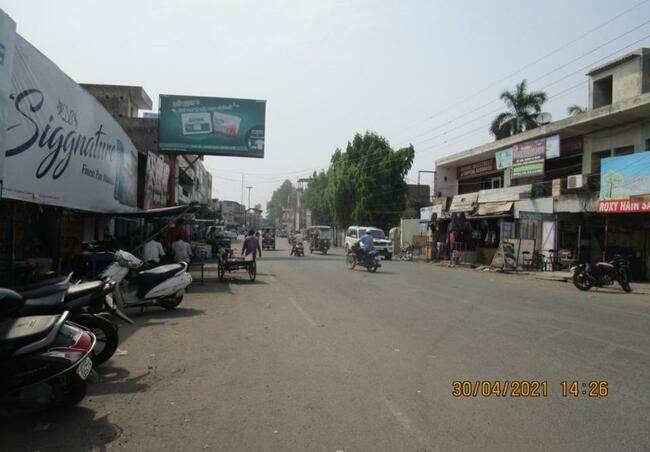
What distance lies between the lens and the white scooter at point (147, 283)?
9430 millimetres

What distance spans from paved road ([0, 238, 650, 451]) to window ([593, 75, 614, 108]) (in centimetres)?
1965

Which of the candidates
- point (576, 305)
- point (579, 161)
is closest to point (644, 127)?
point (579, 161)

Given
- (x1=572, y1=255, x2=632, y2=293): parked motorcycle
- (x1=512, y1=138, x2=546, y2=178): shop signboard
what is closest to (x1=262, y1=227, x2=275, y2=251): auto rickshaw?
(x1=512, y1=138, x2=546, y2=178): shop signboard

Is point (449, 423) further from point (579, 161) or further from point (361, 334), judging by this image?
point (579, 161)

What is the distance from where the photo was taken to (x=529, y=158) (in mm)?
28688

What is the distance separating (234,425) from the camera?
14.2 ft

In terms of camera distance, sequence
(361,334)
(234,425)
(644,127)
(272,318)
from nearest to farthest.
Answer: (234,425)
(361,334)
(272,318)
(644,127)

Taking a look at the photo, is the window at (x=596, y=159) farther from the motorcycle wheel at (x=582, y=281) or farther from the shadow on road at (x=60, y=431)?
the shadow on road at (x=60, y=431)

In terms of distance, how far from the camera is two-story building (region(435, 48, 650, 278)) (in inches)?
845

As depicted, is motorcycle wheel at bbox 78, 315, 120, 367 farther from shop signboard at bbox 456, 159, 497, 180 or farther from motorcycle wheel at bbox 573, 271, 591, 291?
shop signboard at bbox 456, 159, 497, 180

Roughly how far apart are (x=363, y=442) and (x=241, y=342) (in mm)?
3994

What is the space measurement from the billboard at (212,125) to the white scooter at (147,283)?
2035 cm

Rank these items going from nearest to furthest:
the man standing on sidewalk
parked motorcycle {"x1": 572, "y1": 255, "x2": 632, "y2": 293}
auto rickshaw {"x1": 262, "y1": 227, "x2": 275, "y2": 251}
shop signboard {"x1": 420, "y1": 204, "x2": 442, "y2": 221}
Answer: parked motorcycle {"x1": 572, "y1": 255, "x2": 632, "y2": 293}, the man standing on sidewalk, shop signboard {"x1": 420, "y1": 204, "x2": 442, "y2": 221}, auto rickshaw {"x1": 262, "y1": 227, "x2": 275, "y2": 251}

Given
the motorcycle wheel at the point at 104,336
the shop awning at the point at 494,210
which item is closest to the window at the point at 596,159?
the shop awning at the point at 494,210
